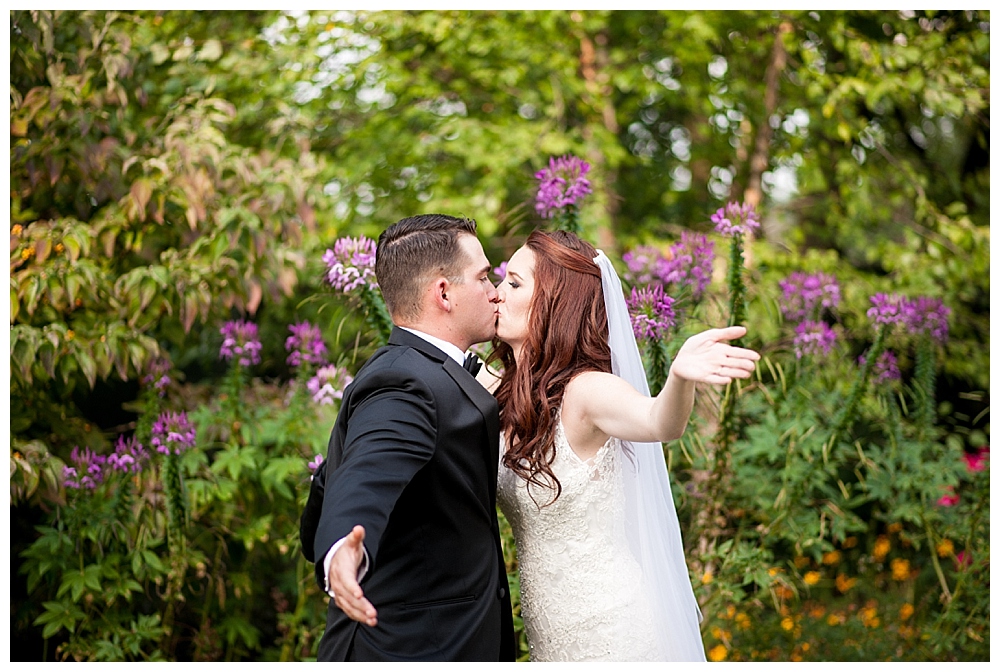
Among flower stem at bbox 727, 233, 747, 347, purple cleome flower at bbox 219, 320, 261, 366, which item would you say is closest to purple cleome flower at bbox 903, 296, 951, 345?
flower stem at bbox 727, 233, 747, 347

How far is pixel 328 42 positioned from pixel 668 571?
14.7 feet

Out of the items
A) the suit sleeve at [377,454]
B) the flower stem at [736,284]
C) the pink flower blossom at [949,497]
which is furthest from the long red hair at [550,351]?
the pink flower blossom at [949,497]

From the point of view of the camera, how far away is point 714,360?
175 cm

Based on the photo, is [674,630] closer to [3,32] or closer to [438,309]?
[438,309]

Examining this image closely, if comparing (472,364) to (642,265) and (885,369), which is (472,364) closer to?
(642,265)

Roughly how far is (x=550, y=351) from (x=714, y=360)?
2.33 ft

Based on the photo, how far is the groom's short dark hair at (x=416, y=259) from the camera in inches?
86.7

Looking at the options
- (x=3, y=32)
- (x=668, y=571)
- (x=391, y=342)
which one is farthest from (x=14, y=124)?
(x=668, y=571)

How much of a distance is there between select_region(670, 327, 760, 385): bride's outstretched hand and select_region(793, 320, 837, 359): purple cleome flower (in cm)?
193

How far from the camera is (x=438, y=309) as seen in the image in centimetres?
220

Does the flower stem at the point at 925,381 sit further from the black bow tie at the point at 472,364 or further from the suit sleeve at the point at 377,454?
the suit sleeve at the point at 377,454

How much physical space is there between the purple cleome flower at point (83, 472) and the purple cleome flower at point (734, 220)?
2.53 m

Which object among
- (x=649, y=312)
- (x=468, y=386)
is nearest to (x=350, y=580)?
(x=468, y=386)

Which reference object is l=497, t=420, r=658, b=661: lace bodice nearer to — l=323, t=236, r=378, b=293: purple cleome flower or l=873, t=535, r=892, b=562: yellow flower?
l=323, t=236, r=378, b=293: purple cleome flower
